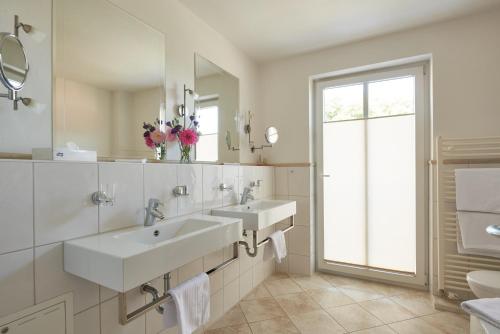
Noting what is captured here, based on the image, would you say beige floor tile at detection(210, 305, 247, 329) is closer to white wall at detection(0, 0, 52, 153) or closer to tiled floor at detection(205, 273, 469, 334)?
tiled floor at detection(205, 273, 469, 334)

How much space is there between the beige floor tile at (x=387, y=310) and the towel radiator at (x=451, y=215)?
0.38m

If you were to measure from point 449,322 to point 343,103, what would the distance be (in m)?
Result: 2.02

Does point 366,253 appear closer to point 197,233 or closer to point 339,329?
point 339,329

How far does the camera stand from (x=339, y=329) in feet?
6.00

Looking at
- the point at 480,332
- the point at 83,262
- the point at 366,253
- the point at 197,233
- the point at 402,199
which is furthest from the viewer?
the point at 366,253

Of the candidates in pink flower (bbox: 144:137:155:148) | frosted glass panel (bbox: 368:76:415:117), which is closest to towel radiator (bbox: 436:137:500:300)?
frosted glass panel (bbox: 368:76:415:117)

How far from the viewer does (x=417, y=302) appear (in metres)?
2.17

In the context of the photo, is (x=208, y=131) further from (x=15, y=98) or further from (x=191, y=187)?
(x=15, y=98)

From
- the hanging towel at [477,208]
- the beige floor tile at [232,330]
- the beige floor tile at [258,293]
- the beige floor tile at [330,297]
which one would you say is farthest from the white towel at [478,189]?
the beige floor tile at [232,330]

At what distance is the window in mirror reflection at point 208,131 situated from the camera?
2.06 meters

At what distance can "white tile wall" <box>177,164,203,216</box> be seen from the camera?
158 cm

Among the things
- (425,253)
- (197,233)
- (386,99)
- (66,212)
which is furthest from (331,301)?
(66,212)

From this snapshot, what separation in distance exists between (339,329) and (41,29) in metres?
2.44

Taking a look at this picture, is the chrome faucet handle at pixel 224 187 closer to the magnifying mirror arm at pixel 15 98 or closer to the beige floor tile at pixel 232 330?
the beige floor tile at pixel 232 330
